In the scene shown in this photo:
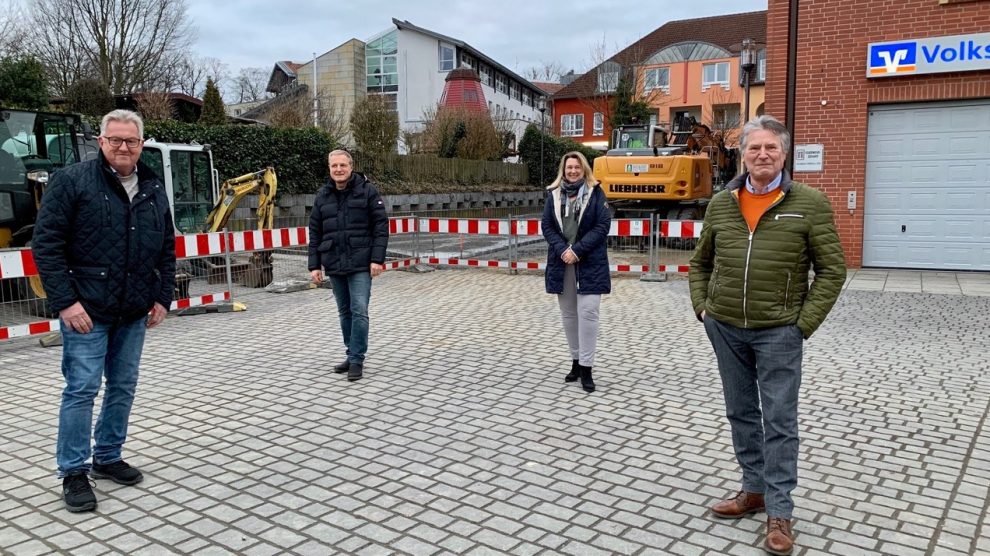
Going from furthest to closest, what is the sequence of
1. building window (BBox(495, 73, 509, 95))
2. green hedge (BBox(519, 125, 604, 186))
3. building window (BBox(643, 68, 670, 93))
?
building window (BBox(495, 73, 509, 95))
building window (BBox(643, 68, 670, 93))
green hedge (BBox(519, 125, 604, 186))

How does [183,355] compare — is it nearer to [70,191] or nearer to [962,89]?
[70,191]

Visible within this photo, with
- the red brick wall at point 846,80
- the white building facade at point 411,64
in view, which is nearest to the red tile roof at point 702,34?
the white building facade at point 411,64

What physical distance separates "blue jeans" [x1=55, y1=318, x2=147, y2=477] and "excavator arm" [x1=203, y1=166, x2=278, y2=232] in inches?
363

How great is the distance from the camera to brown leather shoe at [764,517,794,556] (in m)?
3.41

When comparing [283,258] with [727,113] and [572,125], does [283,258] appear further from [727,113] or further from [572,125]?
[572,125]

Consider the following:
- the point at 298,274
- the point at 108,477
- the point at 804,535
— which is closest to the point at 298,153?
the point at 298,274

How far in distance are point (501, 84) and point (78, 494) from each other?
61.8 metres

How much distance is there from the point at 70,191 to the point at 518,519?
110 inches

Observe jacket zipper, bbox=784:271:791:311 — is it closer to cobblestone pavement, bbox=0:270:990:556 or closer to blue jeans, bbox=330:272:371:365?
cobblestone pavement, bbox=0:270:990:556

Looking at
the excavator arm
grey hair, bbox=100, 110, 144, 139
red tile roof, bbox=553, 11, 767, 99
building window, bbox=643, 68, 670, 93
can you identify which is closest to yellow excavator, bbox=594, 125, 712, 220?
the excavator arm

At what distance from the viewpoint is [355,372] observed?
6.62 meters

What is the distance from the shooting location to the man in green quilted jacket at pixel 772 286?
11.3 feet

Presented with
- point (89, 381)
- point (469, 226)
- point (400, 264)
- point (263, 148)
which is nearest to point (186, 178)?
point (400, 264)

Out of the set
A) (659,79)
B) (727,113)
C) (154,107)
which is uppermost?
(659,79)
